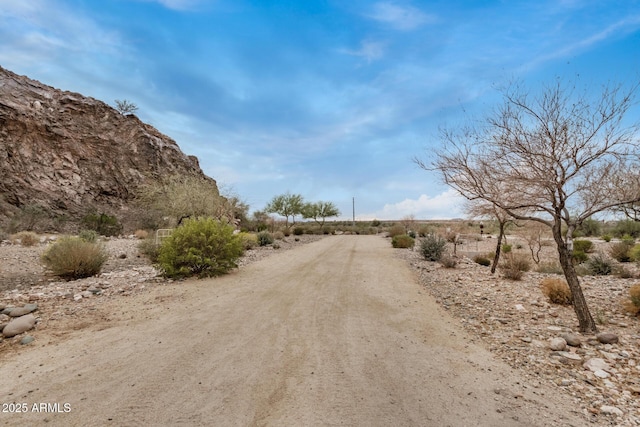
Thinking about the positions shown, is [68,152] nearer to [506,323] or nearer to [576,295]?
[506,323]

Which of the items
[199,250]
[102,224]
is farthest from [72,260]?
[102,224]

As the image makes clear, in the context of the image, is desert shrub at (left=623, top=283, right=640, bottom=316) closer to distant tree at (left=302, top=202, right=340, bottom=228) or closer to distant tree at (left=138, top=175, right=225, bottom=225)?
distant tree at (left=138, top=175, right=225, bottom=225)

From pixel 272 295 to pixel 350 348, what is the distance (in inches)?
143

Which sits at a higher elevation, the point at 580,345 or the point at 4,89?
the point at 4,89

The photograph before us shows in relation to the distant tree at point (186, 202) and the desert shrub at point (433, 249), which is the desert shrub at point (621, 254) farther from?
the distant tree at point (186, 202)

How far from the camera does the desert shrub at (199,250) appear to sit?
1005cm

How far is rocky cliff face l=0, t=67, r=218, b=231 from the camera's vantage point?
28250 millimetres

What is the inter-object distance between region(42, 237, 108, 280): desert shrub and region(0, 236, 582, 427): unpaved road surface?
417 cm

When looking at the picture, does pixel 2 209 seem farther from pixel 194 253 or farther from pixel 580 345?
pixel 580 345

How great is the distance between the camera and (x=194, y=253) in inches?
406

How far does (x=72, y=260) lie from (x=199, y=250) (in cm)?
355

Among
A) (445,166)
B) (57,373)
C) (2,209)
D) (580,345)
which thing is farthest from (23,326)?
(2,209)

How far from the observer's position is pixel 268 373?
4008 mm

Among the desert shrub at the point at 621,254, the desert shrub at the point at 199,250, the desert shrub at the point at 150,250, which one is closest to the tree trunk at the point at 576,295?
the desert shrub at the point at 199,250
